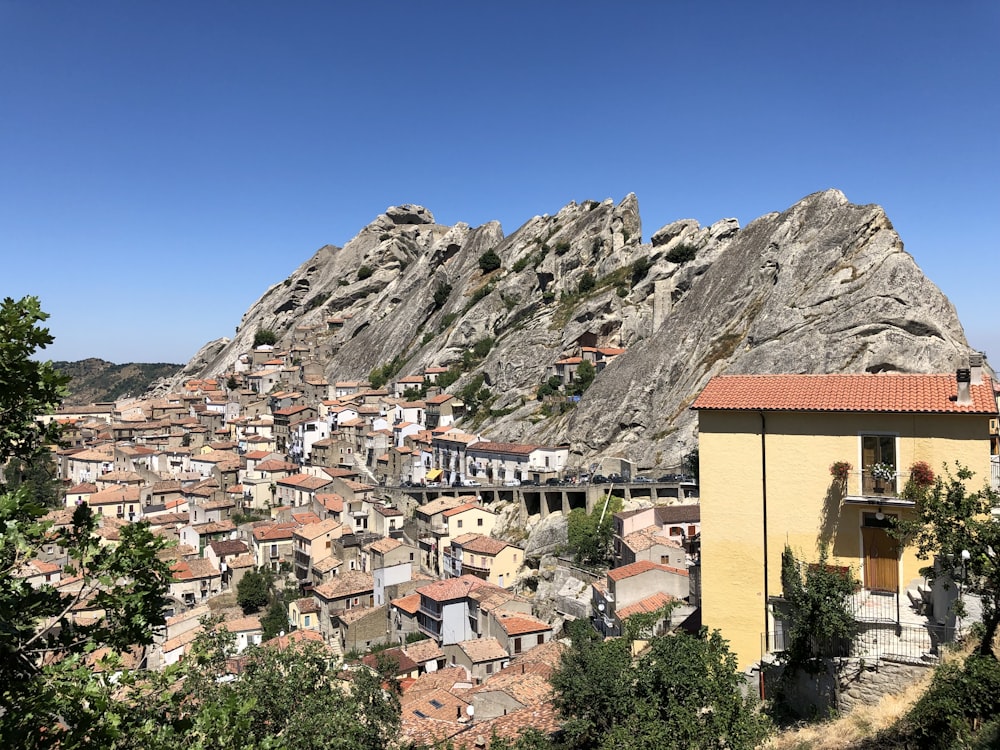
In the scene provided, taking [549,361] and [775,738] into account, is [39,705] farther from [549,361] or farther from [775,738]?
[549,361]

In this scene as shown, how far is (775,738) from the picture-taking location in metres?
15.0

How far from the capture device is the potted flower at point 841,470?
16.9 meters

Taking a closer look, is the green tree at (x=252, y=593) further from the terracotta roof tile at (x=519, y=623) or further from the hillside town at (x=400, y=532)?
the terracotta roof tile at (x=519, y=623)

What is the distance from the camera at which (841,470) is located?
16875 mm

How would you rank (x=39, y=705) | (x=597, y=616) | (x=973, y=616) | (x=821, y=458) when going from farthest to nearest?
(x=597, y=616) → (x=821, y=458) → (x=973, y=616) → (x=39, y=705)

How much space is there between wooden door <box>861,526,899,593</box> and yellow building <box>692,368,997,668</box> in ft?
0.08

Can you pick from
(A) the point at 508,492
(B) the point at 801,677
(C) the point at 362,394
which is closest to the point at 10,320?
(B) the point at 801,677

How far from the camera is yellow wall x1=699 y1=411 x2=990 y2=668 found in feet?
53.8

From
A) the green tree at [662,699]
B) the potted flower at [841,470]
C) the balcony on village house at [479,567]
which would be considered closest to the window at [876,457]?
the potted flower at [841,470]

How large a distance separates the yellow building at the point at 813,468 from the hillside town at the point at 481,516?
0.17 ft

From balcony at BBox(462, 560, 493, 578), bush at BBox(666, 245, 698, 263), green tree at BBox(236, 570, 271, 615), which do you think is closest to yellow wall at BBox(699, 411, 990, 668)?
balcony at BBox(462, 560, 493, 578)

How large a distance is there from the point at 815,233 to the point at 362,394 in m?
58.5

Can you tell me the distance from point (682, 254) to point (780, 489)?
65386 millimetres

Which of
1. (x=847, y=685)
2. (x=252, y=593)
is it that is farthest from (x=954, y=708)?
(x=252, y=593)
